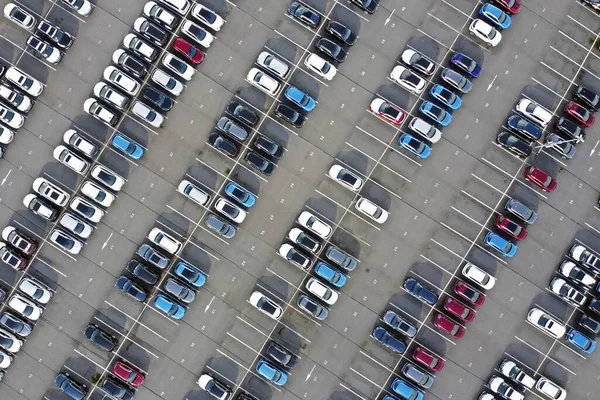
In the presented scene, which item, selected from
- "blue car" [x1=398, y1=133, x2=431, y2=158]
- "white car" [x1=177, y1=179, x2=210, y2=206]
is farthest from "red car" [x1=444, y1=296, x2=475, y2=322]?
"white car" [x1=177, y1=179, x2=210, y2=206]

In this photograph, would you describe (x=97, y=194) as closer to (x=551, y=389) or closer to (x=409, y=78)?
(x=409, y=78)

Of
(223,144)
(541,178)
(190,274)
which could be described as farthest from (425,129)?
(190,274)

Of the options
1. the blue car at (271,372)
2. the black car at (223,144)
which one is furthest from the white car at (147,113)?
the blue car at (271,372)

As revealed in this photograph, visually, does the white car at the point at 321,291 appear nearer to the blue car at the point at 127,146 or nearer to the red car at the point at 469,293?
the red car at the point at 469,293

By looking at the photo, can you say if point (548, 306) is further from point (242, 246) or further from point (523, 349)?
point (242, 246)

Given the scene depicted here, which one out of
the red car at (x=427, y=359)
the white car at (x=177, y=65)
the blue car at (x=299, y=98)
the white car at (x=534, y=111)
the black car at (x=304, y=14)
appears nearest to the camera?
the red car at (x=427, y=359)
